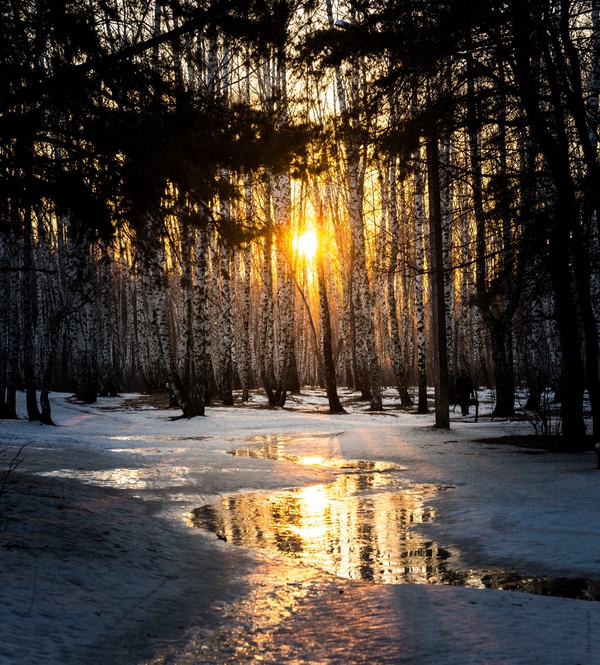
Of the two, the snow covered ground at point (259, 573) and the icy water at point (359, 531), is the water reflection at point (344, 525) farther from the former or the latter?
the snow covered ground at point (259, 573)

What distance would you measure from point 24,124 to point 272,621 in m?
4.49

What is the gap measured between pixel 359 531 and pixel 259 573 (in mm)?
1592

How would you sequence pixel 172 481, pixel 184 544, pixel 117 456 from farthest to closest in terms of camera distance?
pixel 117 456, pixel 172 481, pixel 184 544

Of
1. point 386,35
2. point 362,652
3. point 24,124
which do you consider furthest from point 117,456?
point 362,652

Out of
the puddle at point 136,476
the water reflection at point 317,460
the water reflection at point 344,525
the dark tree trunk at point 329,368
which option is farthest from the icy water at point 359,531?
the dark tree trunk at point 329,368

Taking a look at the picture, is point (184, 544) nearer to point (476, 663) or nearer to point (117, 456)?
point (476, 663)

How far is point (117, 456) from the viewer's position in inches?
432

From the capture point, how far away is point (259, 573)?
4859 mm

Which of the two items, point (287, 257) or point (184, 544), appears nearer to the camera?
point (184, 544)

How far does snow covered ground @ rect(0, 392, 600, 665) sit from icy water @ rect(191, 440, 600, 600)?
0.11 m

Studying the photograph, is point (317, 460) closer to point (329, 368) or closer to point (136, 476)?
point (136, 476)

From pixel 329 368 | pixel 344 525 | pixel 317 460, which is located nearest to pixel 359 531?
pixel 344 525

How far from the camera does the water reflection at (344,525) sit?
512 cm

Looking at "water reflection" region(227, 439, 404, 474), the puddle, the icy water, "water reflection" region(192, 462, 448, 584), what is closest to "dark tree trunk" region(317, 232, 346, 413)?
"water reflection" region(227, 439, 404, 474)
